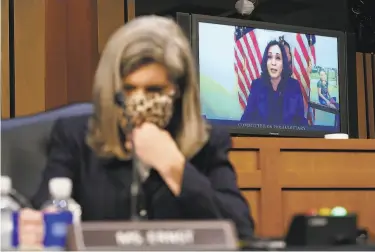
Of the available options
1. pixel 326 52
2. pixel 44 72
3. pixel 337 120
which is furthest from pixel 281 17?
pixel 44 72

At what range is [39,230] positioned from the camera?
1.04 metres

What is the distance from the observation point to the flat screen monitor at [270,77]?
2.98m

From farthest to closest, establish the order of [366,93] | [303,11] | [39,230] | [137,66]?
[366,93] < [303,11] < [137,66] < [39,230]

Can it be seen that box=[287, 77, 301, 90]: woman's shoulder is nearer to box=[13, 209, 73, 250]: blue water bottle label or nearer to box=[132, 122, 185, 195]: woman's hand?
box=[132, 122, 185, 195]: woman's hand

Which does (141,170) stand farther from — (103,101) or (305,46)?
(305,46)

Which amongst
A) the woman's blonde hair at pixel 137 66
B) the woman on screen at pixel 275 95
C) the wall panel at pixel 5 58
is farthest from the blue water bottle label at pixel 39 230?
the woman on screen at pixel 275 95

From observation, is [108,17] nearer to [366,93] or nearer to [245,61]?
[245,61]

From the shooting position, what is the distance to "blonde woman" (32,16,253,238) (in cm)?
126

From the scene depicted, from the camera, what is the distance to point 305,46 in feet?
10.5

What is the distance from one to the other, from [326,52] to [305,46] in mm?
121

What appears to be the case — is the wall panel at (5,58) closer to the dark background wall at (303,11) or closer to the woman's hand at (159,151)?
the dark background wall at (303,11)

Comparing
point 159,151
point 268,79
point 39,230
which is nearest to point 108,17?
point 268,79

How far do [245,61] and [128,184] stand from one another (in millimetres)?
1774

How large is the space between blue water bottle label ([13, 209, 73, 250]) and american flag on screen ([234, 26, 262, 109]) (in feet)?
6.72
